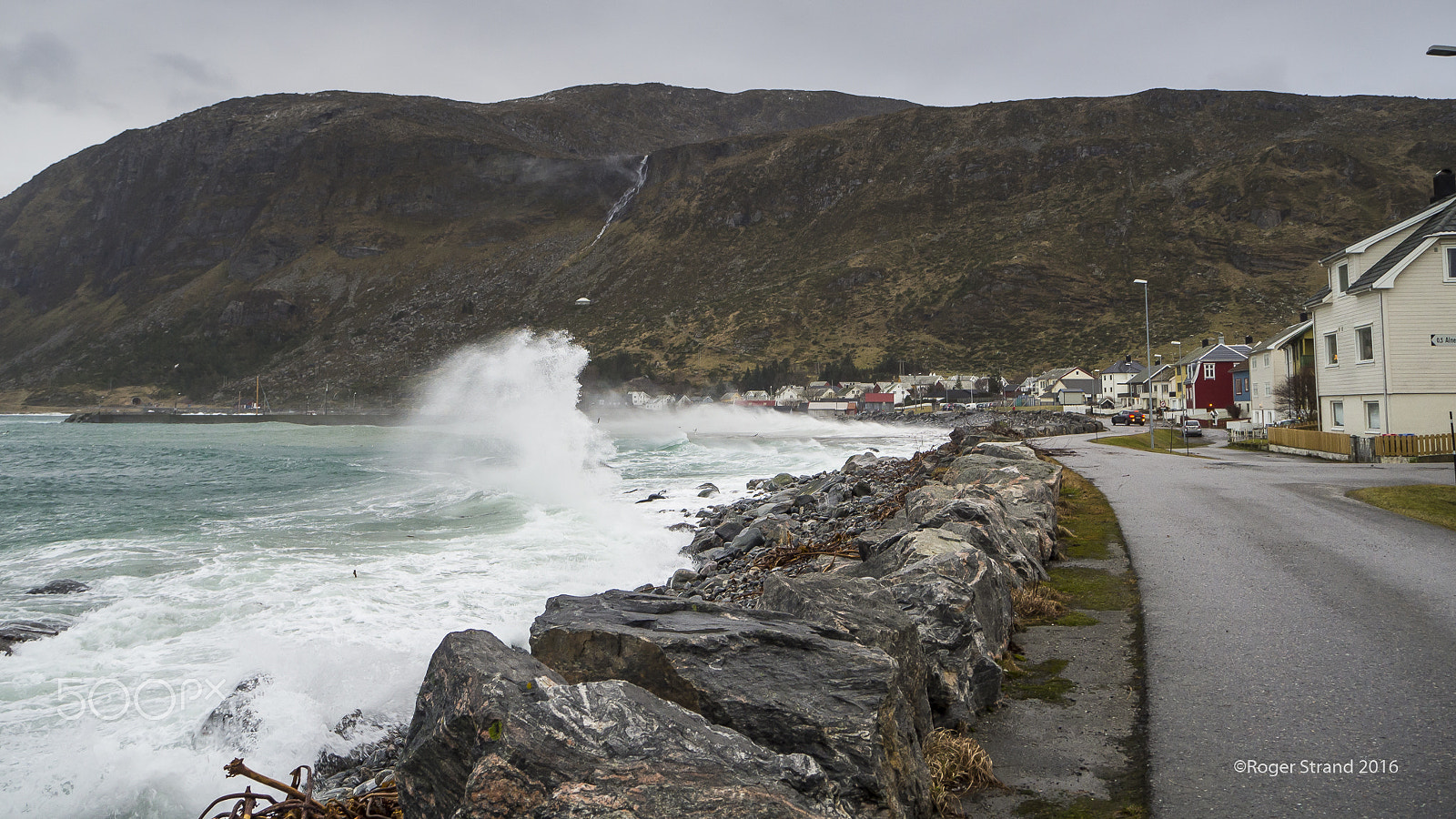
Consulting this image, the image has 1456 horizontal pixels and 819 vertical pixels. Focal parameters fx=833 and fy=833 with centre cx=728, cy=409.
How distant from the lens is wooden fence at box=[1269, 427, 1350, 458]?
998 inches

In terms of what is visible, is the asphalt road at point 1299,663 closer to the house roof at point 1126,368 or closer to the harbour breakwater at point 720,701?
the harbour breakwater at point 720,701

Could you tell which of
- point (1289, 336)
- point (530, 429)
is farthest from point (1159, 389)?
point (530, 429)

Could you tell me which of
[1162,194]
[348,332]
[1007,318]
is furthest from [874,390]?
[348,332]

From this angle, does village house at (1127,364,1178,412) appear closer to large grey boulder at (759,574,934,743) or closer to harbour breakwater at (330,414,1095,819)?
harbour breakwater at (330,414,1095,819)

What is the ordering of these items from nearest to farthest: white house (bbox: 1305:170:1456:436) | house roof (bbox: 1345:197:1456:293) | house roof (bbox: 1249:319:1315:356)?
white house (bbox: 1305:170:1456:436) < house roof (bbox: 1345:197:1456:293) < house roof (bbox: 1249:319:1315:356)

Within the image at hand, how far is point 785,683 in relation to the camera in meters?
4.12

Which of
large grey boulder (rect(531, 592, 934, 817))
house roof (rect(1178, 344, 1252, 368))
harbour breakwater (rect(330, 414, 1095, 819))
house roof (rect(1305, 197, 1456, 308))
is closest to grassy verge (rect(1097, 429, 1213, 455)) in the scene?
house roof (rect(1305, 197, 1456, 308))

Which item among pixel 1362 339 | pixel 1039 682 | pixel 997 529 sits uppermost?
pixel 1362 339

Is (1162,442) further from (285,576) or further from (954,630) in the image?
(954,630)

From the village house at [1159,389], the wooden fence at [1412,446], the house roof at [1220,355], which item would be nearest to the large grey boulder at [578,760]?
the wooden fence at [1412,446]

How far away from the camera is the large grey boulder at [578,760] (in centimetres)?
285

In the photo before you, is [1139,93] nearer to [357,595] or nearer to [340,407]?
[340,407]

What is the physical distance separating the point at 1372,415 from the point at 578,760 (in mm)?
32187

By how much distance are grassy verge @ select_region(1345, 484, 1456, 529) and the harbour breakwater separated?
10128 millimetres
